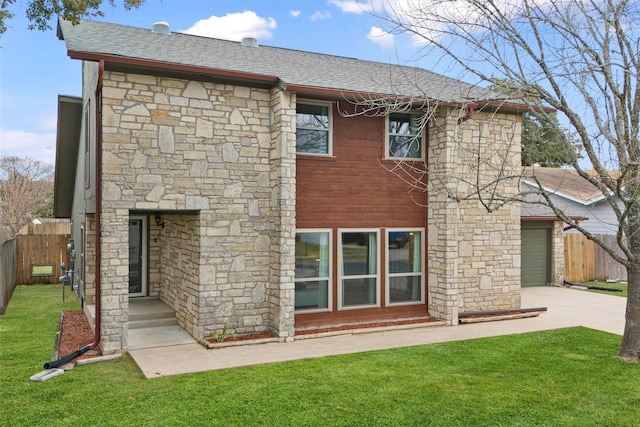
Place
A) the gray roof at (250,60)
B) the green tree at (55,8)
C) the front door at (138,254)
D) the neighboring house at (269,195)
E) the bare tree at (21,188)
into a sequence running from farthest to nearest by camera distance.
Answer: the bare tree at (21,188) < the front door at (138,254) < the gray roof at (250,60) < the neighboring house at (269,195) < the green tree at (55,8)

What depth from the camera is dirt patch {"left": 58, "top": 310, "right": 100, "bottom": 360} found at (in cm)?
808

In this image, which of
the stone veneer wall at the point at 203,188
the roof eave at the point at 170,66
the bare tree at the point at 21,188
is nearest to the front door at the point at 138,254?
the stone veneer wall at the point at 203,188

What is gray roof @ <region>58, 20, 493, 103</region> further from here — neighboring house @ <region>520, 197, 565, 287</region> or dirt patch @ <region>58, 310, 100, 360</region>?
neighboring house @ <region>520, 197, 565, 287</region>

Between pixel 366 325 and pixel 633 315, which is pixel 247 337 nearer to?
pixel 366 325

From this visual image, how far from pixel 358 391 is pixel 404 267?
478cm

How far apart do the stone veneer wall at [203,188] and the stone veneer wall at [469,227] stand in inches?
135

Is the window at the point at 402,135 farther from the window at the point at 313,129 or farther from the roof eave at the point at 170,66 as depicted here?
the roof eave at the point at 170,66

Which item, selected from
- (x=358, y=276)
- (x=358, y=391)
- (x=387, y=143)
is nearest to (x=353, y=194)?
(x=387, y=143)

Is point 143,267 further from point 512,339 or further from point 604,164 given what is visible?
point 604,164

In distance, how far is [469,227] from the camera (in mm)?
10930

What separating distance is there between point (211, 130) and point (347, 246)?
354 cm

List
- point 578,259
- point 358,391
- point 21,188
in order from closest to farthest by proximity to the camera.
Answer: point 358,391 → point 578,259 → point 21,188

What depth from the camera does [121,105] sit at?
26.9 feet

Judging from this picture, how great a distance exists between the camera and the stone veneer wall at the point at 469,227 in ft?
33.9
